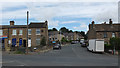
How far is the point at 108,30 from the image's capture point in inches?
1763

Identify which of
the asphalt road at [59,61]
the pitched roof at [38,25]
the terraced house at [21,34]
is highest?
the pitched roof at [38,25]

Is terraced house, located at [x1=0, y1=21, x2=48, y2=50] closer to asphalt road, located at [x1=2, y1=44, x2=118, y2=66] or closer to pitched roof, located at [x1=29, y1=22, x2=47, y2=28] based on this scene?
pitched roof, located at [x1=29, y1=22, x2=47, y2=28]

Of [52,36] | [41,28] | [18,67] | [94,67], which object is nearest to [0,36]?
[41,28]

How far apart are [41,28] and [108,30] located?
20147 millimetres

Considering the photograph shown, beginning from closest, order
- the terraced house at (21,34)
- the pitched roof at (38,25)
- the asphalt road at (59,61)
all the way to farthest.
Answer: the asphalt road at (59,61)
the terraced house at (21,34)
the pitched roof at (38,25)

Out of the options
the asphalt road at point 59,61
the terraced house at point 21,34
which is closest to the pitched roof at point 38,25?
the terraced house at point 21,34

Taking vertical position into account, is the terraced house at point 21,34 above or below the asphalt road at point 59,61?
above

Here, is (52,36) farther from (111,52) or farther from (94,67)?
(94,67)

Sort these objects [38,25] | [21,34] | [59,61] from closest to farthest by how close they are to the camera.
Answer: [59,61], [21,34], [38,25]

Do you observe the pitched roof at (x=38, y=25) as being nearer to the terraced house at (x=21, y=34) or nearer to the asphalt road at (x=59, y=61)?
the terraced house at (x=21, y=34)

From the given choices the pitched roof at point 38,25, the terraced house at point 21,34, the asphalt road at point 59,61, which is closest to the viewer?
the asphalt road at point 59,61

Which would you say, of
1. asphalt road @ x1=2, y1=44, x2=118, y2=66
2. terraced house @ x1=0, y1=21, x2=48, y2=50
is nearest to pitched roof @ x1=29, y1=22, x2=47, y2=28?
terraced house @ x1=0, y1=21, x2=48, y2=50

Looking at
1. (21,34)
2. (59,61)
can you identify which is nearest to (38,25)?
(21,34)

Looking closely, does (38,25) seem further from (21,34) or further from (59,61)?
(59,61)
